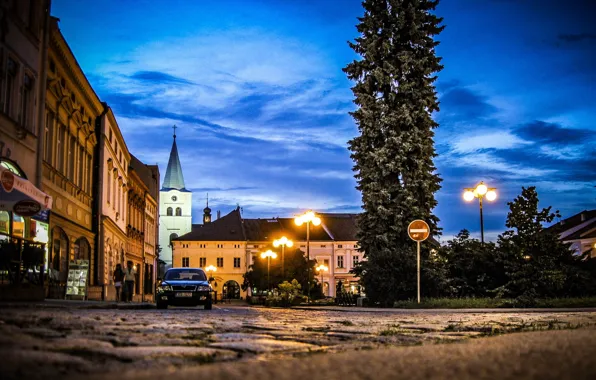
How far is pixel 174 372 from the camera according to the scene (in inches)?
163

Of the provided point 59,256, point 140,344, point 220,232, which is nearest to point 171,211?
point 220,232

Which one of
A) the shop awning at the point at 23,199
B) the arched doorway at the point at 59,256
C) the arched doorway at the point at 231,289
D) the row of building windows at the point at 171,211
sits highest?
the row of building windows at the point at 171,211

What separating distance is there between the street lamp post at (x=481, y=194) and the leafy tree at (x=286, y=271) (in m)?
27.6

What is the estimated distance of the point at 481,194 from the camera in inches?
1208

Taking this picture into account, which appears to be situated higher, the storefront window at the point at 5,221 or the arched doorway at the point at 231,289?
the storefront window at the point at 5,221

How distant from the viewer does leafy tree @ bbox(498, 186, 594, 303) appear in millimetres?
25391

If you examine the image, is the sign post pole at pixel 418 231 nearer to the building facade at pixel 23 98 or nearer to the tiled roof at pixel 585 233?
the building facade at pixel 23 98

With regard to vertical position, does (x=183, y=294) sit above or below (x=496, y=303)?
above

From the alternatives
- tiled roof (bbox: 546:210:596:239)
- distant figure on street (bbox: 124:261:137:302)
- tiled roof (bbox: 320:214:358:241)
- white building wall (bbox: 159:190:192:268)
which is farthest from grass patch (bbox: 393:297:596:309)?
white building wall (bbox: 159:190:192:268)

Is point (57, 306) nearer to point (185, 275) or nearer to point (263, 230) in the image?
point (185, 275)

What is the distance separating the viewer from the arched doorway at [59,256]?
25156 mm

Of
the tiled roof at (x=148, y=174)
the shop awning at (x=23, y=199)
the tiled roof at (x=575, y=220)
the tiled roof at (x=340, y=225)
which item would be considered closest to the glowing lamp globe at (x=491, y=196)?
the shop awning at (x=23, y=199)

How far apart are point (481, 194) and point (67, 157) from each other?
58.4 feet

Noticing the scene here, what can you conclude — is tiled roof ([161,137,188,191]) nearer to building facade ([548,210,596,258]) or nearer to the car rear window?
building facade ([548,210,596,258])
